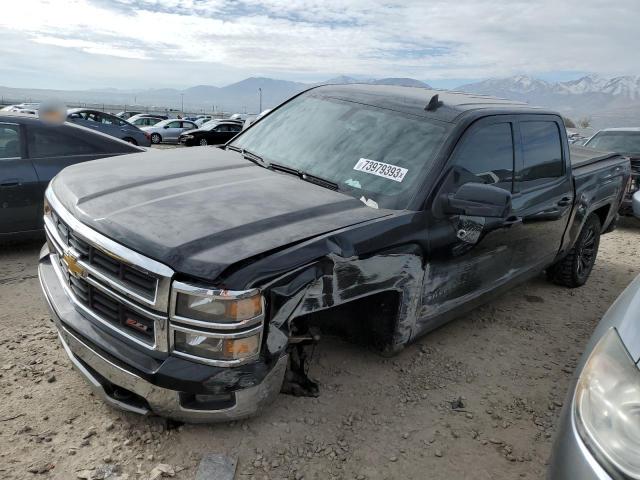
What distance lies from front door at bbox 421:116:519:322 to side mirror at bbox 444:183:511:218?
83 millimetres

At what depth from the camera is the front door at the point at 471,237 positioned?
2.92m

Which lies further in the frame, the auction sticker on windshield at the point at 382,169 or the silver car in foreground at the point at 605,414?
the auction sticker on windshield at the point at 382,169

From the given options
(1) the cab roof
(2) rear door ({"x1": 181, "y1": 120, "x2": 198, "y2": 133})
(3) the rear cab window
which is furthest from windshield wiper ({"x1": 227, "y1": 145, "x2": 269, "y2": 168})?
(2) rear door ({"x1": 181, "y1": 120, "x2": 198, "y2": 133})

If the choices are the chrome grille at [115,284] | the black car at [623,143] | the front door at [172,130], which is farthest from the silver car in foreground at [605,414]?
the front door at [172,130]

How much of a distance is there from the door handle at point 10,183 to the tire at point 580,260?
17.7ft

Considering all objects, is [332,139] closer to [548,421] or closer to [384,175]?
[384,175]

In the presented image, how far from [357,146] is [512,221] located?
4.11 feet

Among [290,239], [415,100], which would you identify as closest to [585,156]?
[415,100]

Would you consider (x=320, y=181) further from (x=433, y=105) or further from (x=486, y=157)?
(x=486, y=157)

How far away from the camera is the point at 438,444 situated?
2592 millimetres

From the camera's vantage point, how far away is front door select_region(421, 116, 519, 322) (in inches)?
115

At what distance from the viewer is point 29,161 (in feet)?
15.7

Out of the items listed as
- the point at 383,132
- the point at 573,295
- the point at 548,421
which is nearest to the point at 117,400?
the point at 383,132

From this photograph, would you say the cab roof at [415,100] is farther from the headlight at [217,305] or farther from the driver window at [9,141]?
the driver window at [9,141]
